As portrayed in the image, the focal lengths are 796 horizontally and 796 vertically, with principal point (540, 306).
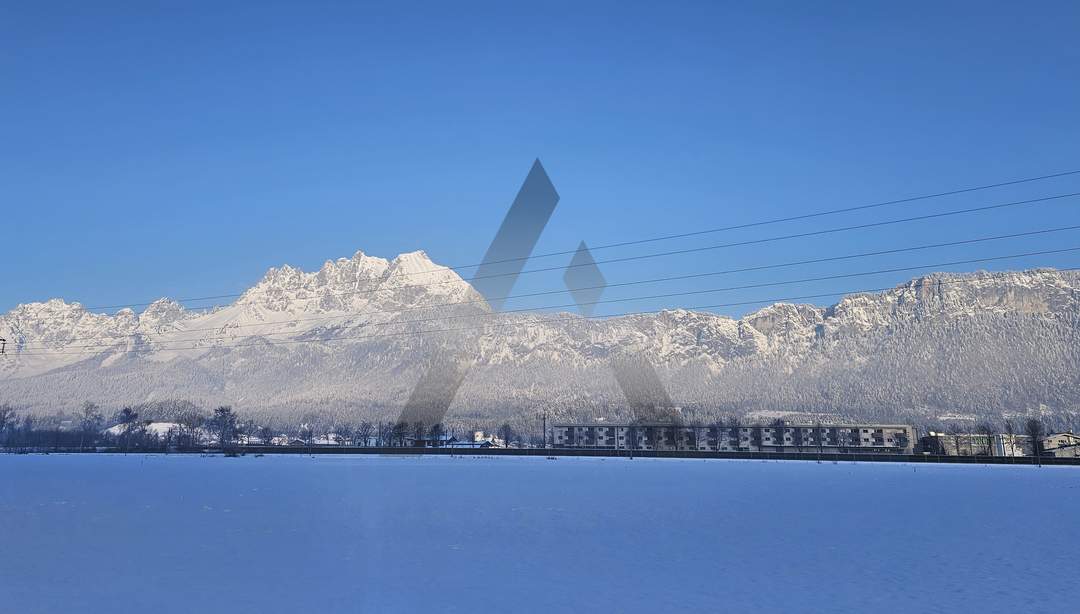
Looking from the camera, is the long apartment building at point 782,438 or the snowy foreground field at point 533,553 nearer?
the snowy foreground field at point 533,553

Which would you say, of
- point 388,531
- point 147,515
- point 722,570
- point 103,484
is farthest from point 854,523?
point 103,484

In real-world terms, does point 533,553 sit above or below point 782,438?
below

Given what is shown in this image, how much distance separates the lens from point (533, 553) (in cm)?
2828

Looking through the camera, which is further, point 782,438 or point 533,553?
point 782,438

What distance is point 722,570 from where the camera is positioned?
25.1m

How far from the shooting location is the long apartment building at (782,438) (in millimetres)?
173000

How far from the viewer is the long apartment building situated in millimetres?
173000

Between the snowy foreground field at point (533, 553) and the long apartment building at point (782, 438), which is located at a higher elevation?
the long apartment building at point (782, 438)

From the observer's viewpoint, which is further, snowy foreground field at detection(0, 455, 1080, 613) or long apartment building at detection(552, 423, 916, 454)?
long apartment building at detection(552, 423, 916, 454)

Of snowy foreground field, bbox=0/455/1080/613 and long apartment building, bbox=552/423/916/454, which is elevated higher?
long apartment building, bbox=552/423/916/454

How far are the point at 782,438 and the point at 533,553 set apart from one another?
163 meters

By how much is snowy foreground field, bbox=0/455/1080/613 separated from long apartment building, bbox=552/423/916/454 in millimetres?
126136

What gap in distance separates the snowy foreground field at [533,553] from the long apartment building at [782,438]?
126136mm

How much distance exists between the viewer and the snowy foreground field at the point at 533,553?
2062 cm
